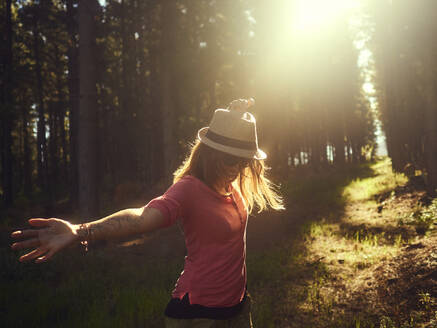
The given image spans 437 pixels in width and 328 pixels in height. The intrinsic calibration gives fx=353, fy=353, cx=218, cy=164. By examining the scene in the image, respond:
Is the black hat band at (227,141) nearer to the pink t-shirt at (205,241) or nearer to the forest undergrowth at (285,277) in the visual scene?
the pink t-shirt at (205,241)

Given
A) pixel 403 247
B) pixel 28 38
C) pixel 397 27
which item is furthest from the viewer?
pixel 28 38

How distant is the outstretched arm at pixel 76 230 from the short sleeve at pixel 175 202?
4 centimetres

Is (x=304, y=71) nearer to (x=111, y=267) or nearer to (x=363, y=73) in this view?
(x=363, y=73)

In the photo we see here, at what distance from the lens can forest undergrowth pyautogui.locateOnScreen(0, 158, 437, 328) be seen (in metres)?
5.22

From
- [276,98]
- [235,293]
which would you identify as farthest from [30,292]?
[276,98]

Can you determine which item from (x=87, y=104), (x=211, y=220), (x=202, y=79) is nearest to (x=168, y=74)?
(x=202, y=79)

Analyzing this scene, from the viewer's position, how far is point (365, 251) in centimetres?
802

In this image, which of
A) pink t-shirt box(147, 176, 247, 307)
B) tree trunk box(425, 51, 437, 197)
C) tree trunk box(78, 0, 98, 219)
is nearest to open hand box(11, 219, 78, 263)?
pink t-shirt box(147, 176, 247, 307)

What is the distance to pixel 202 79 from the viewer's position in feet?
83.0

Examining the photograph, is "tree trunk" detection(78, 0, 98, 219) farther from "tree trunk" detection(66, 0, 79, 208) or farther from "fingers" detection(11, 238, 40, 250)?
"fingers" detection(11, 238, 40, 250)

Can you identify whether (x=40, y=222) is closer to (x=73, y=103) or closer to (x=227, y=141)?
(x=227, y=141)

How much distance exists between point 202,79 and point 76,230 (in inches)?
958

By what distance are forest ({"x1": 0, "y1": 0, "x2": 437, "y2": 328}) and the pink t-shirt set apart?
373 centimetres

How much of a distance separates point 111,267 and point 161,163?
22.1 meters
